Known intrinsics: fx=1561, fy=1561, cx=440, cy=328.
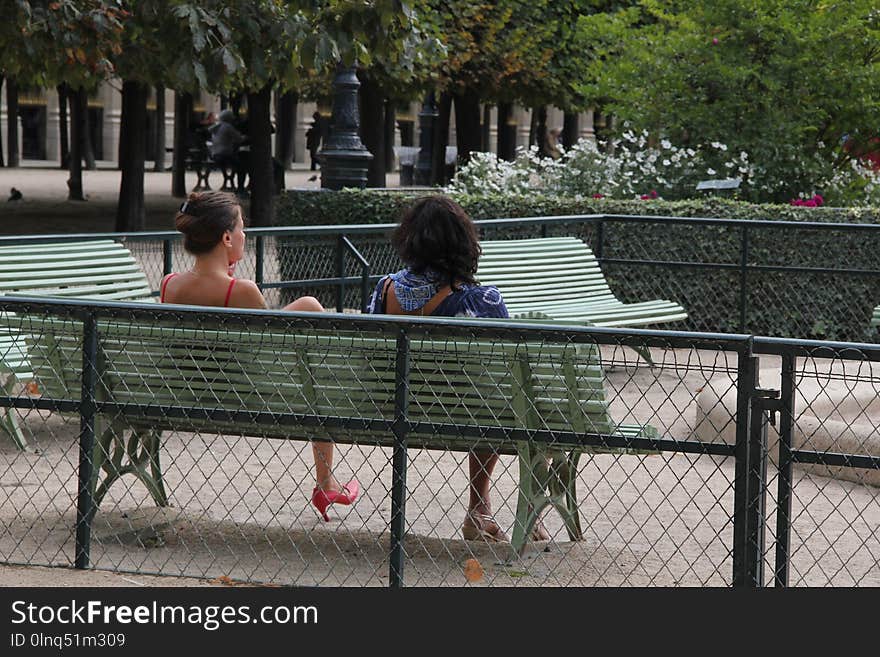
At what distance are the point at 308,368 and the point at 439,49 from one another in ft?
26.5

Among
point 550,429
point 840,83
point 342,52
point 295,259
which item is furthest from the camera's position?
point 840,83

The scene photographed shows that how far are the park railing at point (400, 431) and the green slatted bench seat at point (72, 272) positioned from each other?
74.8 inches

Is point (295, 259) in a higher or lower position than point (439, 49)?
lower

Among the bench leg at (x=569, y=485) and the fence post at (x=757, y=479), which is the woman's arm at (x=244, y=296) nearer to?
the bench leg at (x=569, y=485)

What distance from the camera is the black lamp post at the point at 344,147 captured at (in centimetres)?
1466

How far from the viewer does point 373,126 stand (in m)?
27.1

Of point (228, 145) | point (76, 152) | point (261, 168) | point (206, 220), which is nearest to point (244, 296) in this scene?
point (206, 220)

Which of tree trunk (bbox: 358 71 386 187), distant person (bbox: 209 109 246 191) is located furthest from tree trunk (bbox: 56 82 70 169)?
tree trunk (bbox: 358 71 386 187)

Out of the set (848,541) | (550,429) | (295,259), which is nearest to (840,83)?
(295,259)

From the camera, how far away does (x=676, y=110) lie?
15586 mm

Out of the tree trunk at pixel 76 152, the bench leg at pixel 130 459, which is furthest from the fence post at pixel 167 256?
the tree trunk at pixel 76 152

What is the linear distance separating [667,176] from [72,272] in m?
7.97

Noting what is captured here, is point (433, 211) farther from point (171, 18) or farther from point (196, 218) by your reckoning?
point (171, 18)

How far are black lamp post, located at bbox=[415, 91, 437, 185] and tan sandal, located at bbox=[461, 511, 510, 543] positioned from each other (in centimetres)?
2892
